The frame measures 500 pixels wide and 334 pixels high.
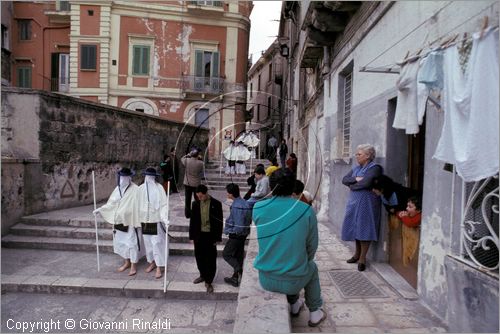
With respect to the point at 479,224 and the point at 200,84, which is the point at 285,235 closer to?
the point at 479,224

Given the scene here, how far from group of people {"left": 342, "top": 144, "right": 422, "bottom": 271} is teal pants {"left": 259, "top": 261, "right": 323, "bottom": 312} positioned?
1.58 meters

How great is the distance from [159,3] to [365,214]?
65.6 ft

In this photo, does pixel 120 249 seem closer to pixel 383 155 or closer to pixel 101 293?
pixel 101 293

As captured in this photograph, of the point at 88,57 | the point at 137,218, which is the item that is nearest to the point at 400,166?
the point at 137,218

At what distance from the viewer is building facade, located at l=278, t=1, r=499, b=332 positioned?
9.12 ft

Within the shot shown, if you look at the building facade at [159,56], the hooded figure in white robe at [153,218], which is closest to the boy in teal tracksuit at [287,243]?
the hooded figure in white robe at [153,218]

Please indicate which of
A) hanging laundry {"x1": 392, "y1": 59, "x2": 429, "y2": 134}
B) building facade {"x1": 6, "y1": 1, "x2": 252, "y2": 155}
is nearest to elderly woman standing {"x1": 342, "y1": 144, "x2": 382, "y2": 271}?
hanging laundry {"x1": 392, "y1": 59, "x2": 429, "y2": 134}

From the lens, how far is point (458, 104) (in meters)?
2.66

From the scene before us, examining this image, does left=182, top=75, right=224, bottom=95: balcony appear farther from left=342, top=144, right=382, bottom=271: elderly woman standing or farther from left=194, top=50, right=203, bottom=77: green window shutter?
left=342, top=144, right=382, bottom=271: elderly woman standing

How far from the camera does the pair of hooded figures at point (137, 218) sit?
5738 mm

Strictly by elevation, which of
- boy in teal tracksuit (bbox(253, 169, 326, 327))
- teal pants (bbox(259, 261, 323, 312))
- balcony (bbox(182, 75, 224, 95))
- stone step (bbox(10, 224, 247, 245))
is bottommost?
stone step (bbox(10, 224, 247, 245))

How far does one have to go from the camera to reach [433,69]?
296cm

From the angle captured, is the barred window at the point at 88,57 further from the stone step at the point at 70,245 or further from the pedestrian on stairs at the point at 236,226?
the pedestrian on stairs at the point at 236,226

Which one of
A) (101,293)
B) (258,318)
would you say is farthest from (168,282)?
(258,318)
